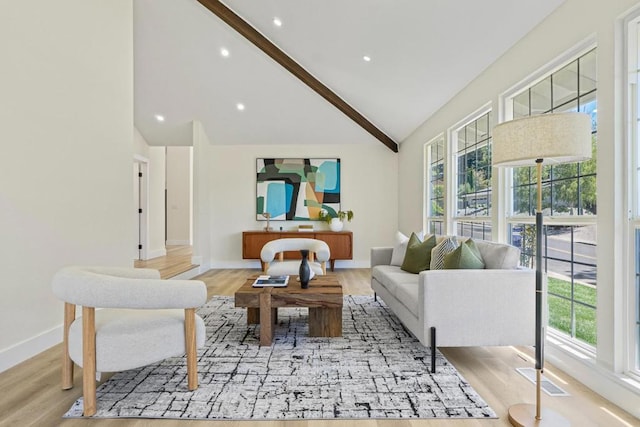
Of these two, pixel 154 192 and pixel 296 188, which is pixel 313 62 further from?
pixel 154 192

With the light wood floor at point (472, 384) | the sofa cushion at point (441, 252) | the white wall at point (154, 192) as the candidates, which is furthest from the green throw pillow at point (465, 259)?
the white wall at point (154, 192)

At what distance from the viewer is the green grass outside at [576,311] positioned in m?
2.32

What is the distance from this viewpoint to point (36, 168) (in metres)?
2.65

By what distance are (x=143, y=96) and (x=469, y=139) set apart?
5125mm

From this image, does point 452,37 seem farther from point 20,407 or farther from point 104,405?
point 20,407

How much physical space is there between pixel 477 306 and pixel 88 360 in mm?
2252

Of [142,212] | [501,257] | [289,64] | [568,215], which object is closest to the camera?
[568,215]

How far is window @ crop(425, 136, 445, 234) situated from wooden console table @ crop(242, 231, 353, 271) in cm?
155

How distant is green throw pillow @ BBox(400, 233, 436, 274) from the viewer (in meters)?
3.53

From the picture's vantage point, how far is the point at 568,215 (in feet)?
8.02

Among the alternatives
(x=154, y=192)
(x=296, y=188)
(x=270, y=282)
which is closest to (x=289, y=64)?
(x=296, y=188)

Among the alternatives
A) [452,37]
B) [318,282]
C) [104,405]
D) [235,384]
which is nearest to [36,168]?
[104,405]

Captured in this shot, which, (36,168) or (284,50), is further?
(284,50)

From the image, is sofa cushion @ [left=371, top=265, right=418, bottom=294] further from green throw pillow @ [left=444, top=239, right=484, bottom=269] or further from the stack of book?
the stack of book
